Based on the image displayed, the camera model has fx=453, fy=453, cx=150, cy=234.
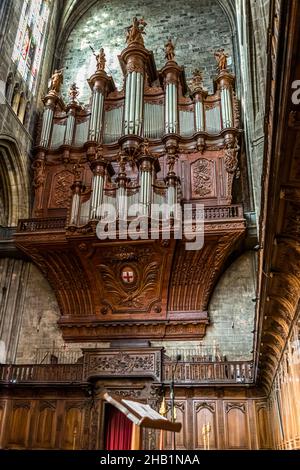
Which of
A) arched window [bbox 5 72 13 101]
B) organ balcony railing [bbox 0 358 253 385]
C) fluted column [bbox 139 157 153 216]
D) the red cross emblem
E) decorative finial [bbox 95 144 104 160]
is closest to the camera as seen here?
organ balcony railing [bbox 0 358 253 385]

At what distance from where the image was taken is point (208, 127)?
14.4 meters

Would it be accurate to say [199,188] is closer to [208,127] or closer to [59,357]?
[208,127]

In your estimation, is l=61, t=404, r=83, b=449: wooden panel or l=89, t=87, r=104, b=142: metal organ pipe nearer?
l=61, t=404, r=83, b=449: wooden panel

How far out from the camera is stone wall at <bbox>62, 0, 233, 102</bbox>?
1744 centimetres

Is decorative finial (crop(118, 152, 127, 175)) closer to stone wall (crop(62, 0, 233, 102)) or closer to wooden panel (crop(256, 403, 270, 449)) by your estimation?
stone wall (crop(62, 0, 233, 102))

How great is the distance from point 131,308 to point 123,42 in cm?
1149

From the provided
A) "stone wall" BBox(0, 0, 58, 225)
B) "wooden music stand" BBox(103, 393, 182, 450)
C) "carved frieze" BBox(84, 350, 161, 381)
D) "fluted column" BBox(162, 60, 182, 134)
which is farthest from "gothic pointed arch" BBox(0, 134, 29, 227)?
"wooden music stand" BBox(103, 393, 182, 450)

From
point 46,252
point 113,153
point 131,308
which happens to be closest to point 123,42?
point 113,153

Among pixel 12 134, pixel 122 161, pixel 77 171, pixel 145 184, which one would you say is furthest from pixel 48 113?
pixel 145 184

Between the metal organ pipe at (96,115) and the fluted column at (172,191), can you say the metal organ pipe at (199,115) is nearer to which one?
the fluted column at (172,191)

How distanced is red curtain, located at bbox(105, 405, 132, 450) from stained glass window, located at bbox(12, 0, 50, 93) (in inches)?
439

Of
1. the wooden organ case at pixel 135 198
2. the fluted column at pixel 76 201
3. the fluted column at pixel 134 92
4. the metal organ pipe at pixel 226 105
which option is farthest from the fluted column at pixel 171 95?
the fluted column at pixel 76 201

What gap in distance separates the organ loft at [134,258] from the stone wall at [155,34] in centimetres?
107

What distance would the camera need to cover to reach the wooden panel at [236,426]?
10672 mm
